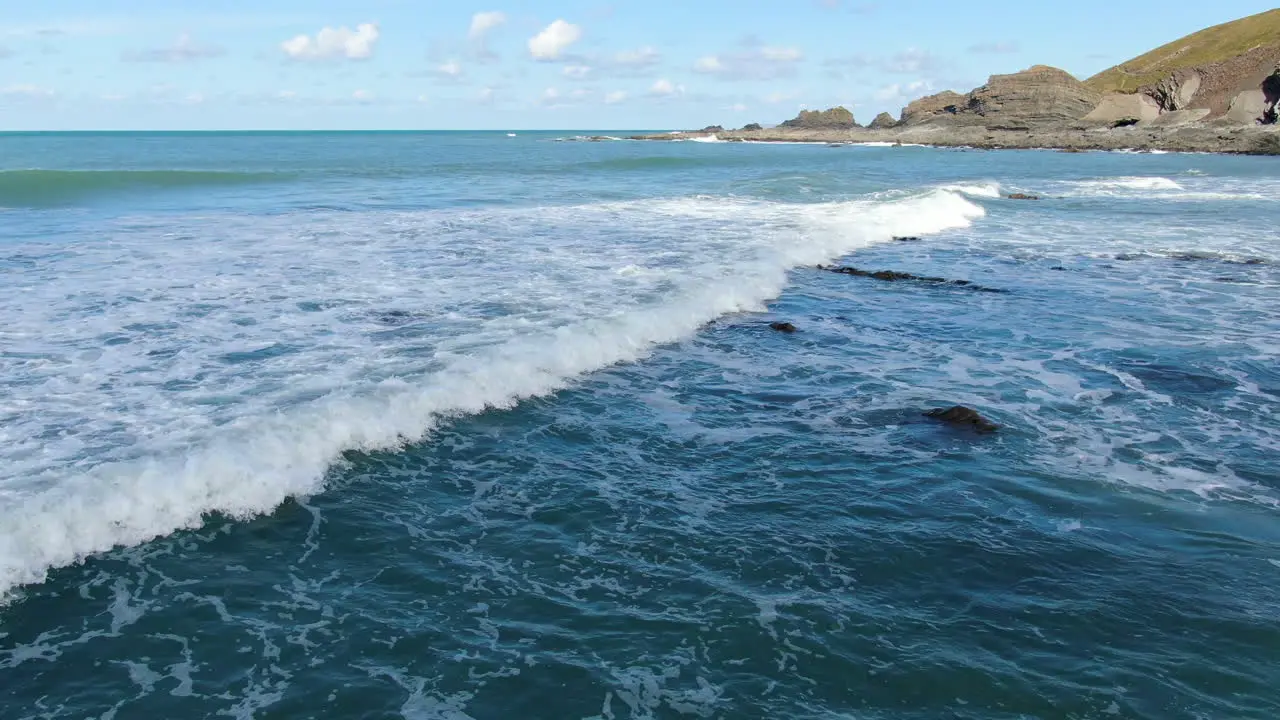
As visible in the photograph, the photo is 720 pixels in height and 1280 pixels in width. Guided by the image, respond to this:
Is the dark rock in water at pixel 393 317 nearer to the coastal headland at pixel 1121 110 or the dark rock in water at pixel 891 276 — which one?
the dark rock in water at pixel 891 276

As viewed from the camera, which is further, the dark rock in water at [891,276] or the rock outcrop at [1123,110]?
the rock outcrop at [1123,110]

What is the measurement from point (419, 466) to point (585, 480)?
5.28ft

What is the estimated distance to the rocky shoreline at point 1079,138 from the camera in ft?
276

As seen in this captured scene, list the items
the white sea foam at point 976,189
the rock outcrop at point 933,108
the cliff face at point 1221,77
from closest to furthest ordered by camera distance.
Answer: the white sea foam at point 976,189 < the cliff face at point 1221,77 < the rock outcrop at point 933,108

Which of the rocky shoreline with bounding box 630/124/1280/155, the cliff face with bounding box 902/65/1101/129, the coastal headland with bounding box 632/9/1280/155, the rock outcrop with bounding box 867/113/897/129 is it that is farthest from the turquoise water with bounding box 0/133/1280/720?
the rock outcrop with bounding box 867/113/897/129

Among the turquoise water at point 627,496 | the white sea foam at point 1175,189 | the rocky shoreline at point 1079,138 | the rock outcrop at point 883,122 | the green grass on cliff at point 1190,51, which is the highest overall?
the green grass on cliff at point 1190,51

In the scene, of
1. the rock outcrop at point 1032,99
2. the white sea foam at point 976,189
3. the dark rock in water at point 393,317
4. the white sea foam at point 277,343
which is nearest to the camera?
the white sea foam at point 277,343

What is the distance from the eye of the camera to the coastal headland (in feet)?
307

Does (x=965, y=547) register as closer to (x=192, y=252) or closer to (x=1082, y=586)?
(x=1082, y=586)

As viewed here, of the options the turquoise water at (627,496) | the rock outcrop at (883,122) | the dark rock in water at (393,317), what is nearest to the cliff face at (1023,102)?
the rock outcrop at (883,122)

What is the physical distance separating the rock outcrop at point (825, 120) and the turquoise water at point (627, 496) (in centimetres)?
15066

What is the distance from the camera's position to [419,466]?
27.3ft

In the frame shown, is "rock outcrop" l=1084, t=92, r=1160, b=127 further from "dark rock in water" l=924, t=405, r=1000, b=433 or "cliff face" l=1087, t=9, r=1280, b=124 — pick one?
"dark rock in water" l=924, t=405, r=1000, b=433

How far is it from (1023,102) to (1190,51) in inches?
2163
